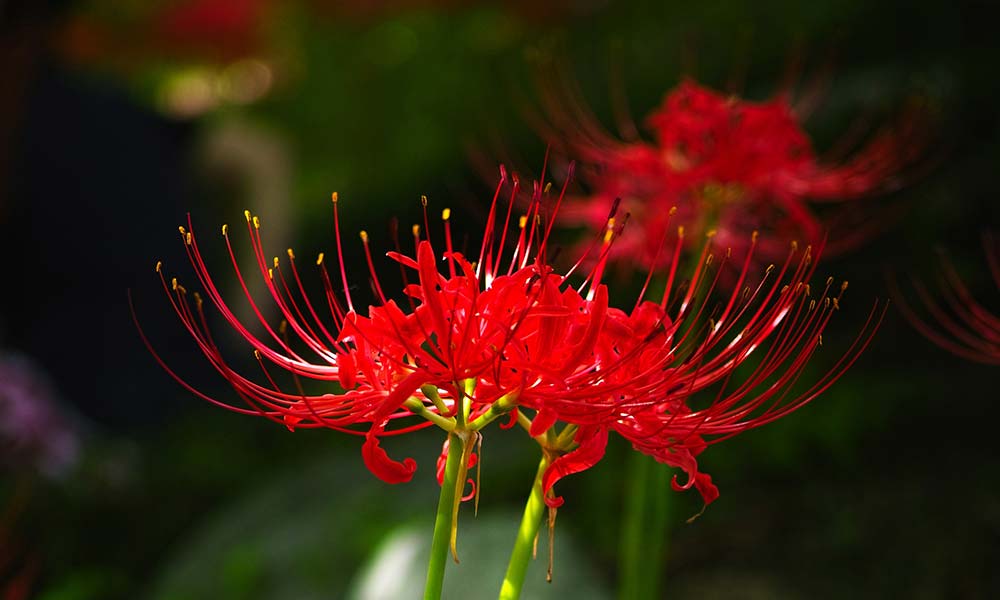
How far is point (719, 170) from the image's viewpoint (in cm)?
168

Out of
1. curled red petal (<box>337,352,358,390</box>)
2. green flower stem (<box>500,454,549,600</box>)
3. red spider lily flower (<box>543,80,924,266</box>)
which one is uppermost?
red spider lily flower (<box>543,80,924,266</box>)

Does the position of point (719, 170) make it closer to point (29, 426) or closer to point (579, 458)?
point (579, 458)

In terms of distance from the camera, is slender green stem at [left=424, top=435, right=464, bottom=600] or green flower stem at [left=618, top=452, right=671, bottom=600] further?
green flower stem at [left=618, top=452, right=671, bottom=600]

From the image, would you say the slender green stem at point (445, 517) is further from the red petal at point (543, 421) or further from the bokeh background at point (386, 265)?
the bokeh background at point (386, 265)

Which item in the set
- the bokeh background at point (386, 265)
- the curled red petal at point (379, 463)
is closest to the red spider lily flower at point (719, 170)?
the bokeh background at point (386, 265)

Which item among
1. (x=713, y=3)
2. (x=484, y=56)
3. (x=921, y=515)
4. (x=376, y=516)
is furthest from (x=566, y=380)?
(x=484, y=56)

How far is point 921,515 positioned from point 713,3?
279 centimetres

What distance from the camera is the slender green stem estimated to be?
0.87m

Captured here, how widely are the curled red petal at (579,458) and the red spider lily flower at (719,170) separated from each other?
760 mm

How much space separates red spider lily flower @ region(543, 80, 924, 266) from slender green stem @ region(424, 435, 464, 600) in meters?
0.82

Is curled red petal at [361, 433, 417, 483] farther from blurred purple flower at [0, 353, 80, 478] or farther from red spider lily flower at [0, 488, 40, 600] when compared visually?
blurred purple flower at [0, 353, 80, 478]

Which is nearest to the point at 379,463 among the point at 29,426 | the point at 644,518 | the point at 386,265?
the point at 644,518

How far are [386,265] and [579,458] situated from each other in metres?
4.71

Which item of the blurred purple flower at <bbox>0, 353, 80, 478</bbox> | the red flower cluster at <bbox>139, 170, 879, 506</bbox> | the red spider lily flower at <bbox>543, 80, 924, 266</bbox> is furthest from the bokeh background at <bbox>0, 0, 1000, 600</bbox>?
the red flower cluster at <bbox>139, 170, 879, 506</bbox>
